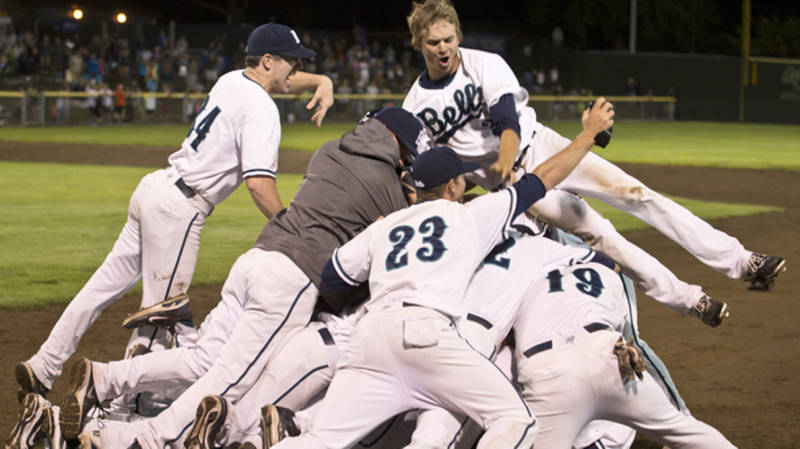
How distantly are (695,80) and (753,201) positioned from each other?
32.1m

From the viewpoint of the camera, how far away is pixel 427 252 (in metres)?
4.18

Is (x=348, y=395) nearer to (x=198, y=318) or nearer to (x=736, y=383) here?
(x=736, y=383)

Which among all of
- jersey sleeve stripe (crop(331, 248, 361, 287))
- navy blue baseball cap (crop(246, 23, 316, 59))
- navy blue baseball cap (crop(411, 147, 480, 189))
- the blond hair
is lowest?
jersey sleeve stripe (crop(331, 248, 361, 287))

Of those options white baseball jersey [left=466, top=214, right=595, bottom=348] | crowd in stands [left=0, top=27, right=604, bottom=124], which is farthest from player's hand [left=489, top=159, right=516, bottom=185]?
crowd in stands [left=0, top=27, right=604, bottom=124]

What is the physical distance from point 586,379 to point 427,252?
0.83 meters

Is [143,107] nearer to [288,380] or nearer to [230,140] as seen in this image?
[230,140]

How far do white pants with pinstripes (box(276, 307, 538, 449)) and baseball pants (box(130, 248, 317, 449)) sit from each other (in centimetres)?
68

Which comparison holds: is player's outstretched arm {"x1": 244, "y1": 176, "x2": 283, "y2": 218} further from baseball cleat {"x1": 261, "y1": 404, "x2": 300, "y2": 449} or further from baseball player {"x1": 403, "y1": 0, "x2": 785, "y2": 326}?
baseball cleat {"x1": 261, "y1": 404, "x2": 300, "y2": 449}

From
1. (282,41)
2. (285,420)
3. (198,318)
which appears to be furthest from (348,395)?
(198,318)

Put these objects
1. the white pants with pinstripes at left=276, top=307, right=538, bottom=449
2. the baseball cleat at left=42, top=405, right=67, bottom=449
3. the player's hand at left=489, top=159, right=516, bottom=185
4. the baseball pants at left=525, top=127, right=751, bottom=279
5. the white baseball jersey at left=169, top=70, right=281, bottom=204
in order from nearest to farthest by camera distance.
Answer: the white pants with pinstripes at left=276, top=307, right=538, bottom=449 < the baseball cleat at left=42, top=405, right=67, bottom=449 < the player's hand at left=489, top=159, right=516, bottom=185 < the white baseball jersey at left=169, top=70, right=281, bottom=204 < the baseball pants at left=525, top=127, right=751, bottom=279

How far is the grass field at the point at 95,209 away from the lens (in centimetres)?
960

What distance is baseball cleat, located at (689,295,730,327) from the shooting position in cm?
556

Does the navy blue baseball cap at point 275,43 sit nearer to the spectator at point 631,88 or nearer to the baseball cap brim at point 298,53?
the baseball cap brim at point 298,53

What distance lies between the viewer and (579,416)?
414 cm
